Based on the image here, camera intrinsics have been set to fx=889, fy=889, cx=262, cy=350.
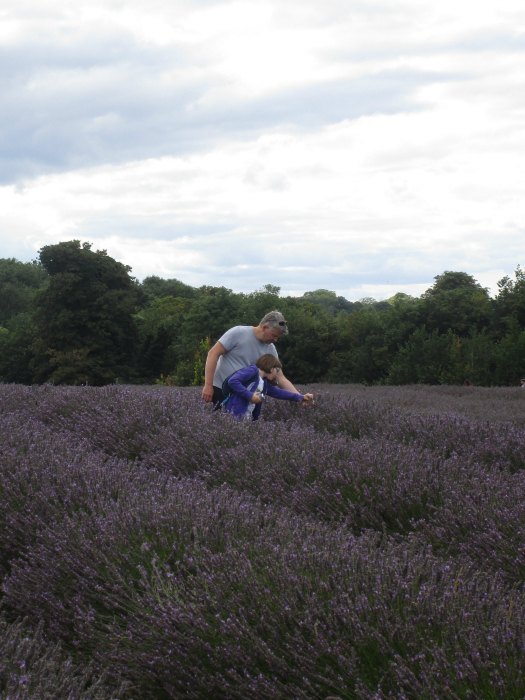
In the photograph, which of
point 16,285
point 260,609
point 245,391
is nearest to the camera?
point 260,609

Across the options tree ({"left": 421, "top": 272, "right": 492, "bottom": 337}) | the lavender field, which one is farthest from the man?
tree ({"left": 421, "top": 272, "right": 492, "bottom": 337})

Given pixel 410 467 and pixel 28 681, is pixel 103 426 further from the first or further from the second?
pixel 28 681

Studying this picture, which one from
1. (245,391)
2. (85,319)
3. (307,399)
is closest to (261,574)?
(245,391)

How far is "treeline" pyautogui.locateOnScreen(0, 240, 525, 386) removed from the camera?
26312 mm

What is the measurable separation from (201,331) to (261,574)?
127ft

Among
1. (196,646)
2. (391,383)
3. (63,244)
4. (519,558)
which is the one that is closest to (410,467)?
(519,558)

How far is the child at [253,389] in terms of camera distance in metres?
6.54

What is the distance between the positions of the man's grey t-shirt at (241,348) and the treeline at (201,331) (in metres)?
15.7

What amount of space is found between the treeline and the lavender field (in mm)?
18062

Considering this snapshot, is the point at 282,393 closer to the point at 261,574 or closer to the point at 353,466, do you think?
the point at 353,466

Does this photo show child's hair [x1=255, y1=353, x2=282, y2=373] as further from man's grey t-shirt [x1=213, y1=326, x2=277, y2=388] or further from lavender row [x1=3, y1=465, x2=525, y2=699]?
lavender row [x1=3, y1=465, x2=525, y2=699]

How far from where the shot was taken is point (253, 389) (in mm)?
6703

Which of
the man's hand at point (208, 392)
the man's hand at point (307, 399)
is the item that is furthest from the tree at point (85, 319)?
the man's hand at point (208, 392)

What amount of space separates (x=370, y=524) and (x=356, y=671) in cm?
194
